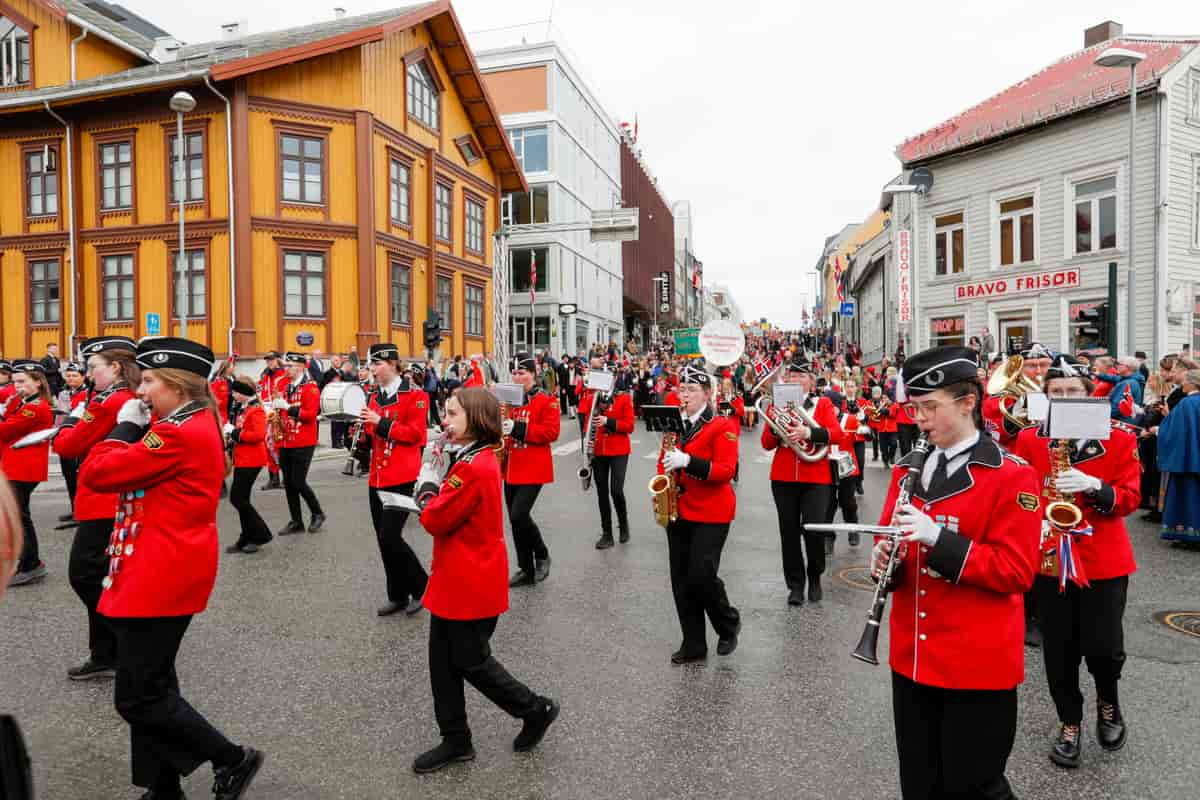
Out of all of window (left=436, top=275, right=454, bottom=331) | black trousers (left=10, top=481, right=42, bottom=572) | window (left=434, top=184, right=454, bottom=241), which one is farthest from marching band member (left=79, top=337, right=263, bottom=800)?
window (left=434, top=184, right=454, bottom=241)

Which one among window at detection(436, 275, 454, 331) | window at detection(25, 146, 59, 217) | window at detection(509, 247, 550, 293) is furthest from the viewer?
window at detection(509, 247, 550, 293)

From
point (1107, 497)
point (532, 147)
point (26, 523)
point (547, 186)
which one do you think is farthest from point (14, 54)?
point (1107, 497)

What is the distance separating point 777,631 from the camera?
6.09 meters

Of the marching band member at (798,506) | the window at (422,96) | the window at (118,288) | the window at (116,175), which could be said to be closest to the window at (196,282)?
the window at (118,288)

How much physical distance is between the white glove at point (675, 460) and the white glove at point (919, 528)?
2368 mm

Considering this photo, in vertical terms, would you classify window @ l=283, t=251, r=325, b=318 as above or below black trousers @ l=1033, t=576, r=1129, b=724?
above

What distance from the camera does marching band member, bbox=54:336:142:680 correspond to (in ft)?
16.4

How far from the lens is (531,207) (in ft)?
148

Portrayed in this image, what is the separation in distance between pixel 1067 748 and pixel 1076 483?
134cm

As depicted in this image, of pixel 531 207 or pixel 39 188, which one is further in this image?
pixel 531 207

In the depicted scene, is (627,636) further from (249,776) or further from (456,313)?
(456,313)

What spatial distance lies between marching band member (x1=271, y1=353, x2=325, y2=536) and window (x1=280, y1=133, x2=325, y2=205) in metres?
18.7

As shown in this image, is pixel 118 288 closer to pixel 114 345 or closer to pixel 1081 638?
pixel 114 345

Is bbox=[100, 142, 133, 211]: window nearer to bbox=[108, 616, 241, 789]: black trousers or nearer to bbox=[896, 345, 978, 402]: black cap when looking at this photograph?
bbox=[108, 616, 241, 789]: black trousers
